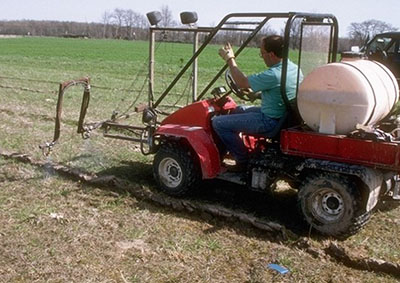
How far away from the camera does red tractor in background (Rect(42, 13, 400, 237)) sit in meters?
4.70

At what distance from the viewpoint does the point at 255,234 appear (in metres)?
5.05

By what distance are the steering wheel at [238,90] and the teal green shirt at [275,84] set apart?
15.2 inches

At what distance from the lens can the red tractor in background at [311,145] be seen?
4.70 meters

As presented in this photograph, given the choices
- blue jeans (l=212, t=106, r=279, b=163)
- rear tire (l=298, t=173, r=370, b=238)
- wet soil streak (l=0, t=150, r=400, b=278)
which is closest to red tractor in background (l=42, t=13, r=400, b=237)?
rear tire (l=298, t=173, r=370, b=238)

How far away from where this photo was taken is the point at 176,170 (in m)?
5.94

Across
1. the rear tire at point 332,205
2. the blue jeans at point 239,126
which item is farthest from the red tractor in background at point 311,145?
the blue jeans at point 239,126

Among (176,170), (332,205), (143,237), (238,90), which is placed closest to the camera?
(143,237)

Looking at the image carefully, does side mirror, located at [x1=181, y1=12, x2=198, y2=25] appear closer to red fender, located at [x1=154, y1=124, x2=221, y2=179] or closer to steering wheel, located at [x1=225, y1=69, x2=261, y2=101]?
steering wheel, located at [x1=225, y1=69, x2=261, y2=101]

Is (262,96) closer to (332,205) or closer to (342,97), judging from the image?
(342,97)

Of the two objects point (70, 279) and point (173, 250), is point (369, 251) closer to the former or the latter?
point (173, 250)

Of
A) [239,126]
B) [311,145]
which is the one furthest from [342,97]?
[239,126]

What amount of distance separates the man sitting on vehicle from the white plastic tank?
0.33 metres

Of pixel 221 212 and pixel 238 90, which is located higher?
pixel 238 90

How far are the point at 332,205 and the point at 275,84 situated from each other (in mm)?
1278
